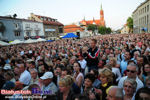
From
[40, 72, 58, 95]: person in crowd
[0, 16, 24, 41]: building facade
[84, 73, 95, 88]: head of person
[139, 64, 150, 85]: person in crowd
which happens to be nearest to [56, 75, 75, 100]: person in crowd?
[40, 72, 58, 95]: person in crowd

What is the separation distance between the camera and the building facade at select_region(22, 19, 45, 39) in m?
35.4

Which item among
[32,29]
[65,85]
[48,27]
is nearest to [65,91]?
[65,85]

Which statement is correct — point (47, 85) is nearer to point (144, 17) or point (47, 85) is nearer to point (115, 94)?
point (115, 94)

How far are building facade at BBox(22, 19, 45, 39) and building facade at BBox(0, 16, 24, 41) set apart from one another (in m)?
1.48

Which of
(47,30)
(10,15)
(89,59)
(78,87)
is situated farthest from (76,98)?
(47,30)

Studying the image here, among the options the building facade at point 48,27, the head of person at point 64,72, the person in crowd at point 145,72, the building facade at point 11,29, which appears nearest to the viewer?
the person in crowd at point 145,72

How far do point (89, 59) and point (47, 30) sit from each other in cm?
4342

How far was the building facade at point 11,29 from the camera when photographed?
29.0m

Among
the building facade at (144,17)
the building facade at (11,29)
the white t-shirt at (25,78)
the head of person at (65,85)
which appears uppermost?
the building facade at (144,17)

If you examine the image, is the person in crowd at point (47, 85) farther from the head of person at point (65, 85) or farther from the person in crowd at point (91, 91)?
the person in crowd at point (91, 91)

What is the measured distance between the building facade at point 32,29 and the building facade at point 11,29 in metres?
1.48

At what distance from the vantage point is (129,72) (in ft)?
9.18

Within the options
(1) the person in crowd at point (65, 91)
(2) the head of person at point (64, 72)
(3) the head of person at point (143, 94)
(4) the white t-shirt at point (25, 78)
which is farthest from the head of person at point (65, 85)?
(4) the white t-shirt at point (25, 78)

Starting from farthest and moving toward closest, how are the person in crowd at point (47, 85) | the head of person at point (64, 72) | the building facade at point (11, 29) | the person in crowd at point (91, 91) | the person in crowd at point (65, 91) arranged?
the building facade at point (11, 29), the head of person at point (64, 72), the person in crowd at point (47, 85), the person in crowd at point (65, 91), the person in crowd at point (91, 91)
